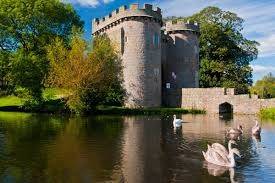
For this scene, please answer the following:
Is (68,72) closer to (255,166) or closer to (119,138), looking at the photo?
(119,138)

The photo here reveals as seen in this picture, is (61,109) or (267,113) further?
(61,109)

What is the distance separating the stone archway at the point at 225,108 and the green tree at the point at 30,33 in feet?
72.3

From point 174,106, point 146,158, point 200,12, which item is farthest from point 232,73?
point 146,158

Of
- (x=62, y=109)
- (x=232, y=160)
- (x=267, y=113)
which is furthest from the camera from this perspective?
(x=62, y=109)

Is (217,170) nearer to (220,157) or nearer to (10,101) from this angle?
(220,157)

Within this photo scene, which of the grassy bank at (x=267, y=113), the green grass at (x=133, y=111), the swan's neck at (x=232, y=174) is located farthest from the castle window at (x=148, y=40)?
the swan's neck at (x=232, y=174)

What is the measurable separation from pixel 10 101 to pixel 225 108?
30.1 metres

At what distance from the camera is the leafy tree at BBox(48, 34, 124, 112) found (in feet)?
151

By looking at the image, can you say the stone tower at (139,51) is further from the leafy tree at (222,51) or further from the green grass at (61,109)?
the leafy tree at (222,51)

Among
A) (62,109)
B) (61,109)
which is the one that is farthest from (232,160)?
(61,109)

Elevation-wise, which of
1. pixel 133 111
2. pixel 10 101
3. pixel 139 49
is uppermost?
pixel 139 49

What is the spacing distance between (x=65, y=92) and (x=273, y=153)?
29.8 metres

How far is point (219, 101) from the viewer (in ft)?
181

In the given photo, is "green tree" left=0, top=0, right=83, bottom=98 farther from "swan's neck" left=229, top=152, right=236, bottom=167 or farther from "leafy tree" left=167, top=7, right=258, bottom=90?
"swan's neck" left=229, top=152, right=236, bottom=167
